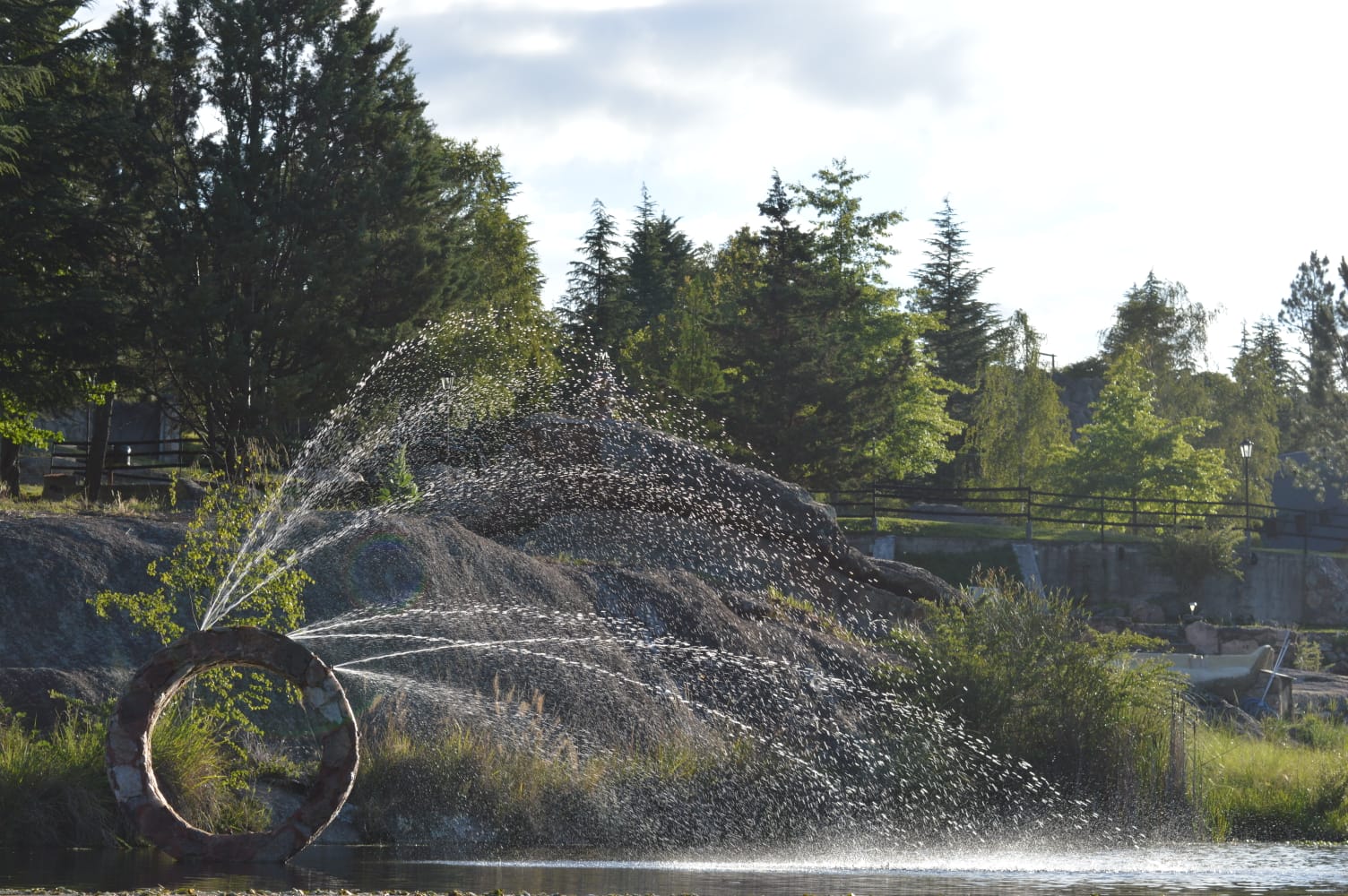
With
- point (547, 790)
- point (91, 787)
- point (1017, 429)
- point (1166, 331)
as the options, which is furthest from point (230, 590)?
point (1166, 331)

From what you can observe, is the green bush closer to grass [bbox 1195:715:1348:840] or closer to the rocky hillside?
the rocky hillside

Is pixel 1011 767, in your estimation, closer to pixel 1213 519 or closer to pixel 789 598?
pixel 789 598

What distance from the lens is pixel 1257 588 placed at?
49000 mm

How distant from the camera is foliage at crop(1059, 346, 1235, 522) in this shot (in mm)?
56812

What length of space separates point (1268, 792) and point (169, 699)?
42.3ft

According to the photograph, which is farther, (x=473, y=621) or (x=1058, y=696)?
(x=473, y=621)

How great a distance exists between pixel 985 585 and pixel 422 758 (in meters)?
7.97

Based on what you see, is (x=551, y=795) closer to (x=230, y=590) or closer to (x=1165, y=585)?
(x=230, y=590)

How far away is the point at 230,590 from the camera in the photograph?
15094 millimetres

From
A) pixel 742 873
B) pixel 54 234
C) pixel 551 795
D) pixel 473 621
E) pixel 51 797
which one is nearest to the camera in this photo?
pixel 742 873

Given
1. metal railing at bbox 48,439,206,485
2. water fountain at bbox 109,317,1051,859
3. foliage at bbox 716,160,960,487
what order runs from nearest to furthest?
water fountain at bbox 109,317,1051,859
metal railing at bbox 48,439,206,485
foliage at bbox 716,160,960,487

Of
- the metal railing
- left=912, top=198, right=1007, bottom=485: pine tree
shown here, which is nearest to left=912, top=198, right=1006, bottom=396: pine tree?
left=912, top=198, right=1007, bottom=485: pine tree

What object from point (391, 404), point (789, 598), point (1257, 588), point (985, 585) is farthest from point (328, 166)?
point (1257, 588)

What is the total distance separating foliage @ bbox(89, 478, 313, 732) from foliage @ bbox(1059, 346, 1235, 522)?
4521 cm
